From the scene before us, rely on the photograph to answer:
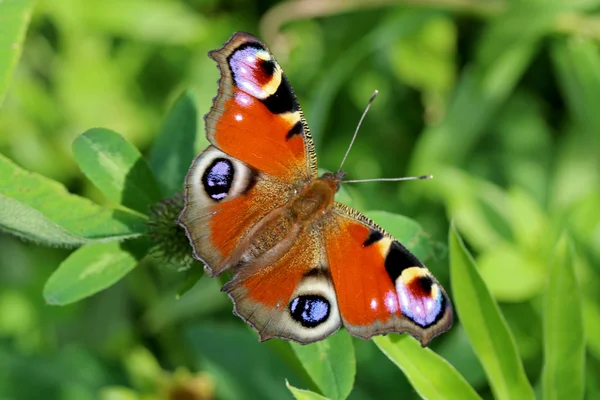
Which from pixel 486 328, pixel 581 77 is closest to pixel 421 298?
pixel 486 328

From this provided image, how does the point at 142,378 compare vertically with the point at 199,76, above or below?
below

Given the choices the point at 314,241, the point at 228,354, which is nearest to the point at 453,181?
the point at 228,354

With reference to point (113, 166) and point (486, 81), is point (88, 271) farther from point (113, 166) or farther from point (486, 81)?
point (486, 81)

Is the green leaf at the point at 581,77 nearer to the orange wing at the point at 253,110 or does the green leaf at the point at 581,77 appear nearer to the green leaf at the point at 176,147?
the orange wing at the point at 253,110

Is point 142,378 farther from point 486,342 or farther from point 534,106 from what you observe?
point 534,106

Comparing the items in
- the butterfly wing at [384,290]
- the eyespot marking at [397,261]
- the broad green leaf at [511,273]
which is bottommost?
the broad green leaf at [511,273]

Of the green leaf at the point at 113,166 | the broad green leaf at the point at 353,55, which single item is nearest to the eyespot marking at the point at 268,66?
the green leaf at the point at 113,166
